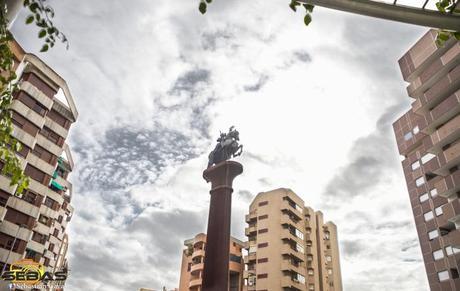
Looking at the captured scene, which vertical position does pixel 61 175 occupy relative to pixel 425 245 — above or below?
above

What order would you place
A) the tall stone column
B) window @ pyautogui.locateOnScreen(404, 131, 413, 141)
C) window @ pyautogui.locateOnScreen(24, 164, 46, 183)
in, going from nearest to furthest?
the tall stone column, window @ pyautogui.locateOnScreen(24, 164, 46, 183), window @ pyautogui.locateOnScreen(404, 131, 413, 141)

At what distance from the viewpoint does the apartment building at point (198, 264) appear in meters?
59.4

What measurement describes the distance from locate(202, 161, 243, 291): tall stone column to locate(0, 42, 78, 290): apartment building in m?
19.1

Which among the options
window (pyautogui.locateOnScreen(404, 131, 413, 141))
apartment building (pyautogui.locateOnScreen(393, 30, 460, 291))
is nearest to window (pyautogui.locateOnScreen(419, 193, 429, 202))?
apartment building (pyautogui.locateOnScreen(393, 30, 460, 291))

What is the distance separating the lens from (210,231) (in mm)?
23125

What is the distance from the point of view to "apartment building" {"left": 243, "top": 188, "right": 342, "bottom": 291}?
5228 cm

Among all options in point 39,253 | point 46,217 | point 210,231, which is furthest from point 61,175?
point 210,231

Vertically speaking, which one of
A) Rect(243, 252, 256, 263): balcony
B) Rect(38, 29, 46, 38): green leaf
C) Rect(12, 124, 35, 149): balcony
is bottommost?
Rect(38, 29, 46, 38): green leaf

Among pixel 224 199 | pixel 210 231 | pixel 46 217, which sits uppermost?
pixel 46 217

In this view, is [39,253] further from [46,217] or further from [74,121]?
[74,121]

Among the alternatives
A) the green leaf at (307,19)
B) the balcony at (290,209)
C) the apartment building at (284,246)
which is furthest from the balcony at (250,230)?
the green leaf at (307,19)

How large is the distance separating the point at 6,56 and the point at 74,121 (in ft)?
132

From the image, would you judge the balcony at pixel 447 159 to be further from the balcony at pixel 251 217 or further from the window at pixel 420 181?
the balcony at pixel 251 217

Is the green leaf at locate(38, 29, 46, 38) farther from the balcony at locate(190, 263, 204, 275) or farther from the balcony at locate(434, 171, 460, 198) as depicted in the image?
the balcony at locate(190, 263, 204, 275)
